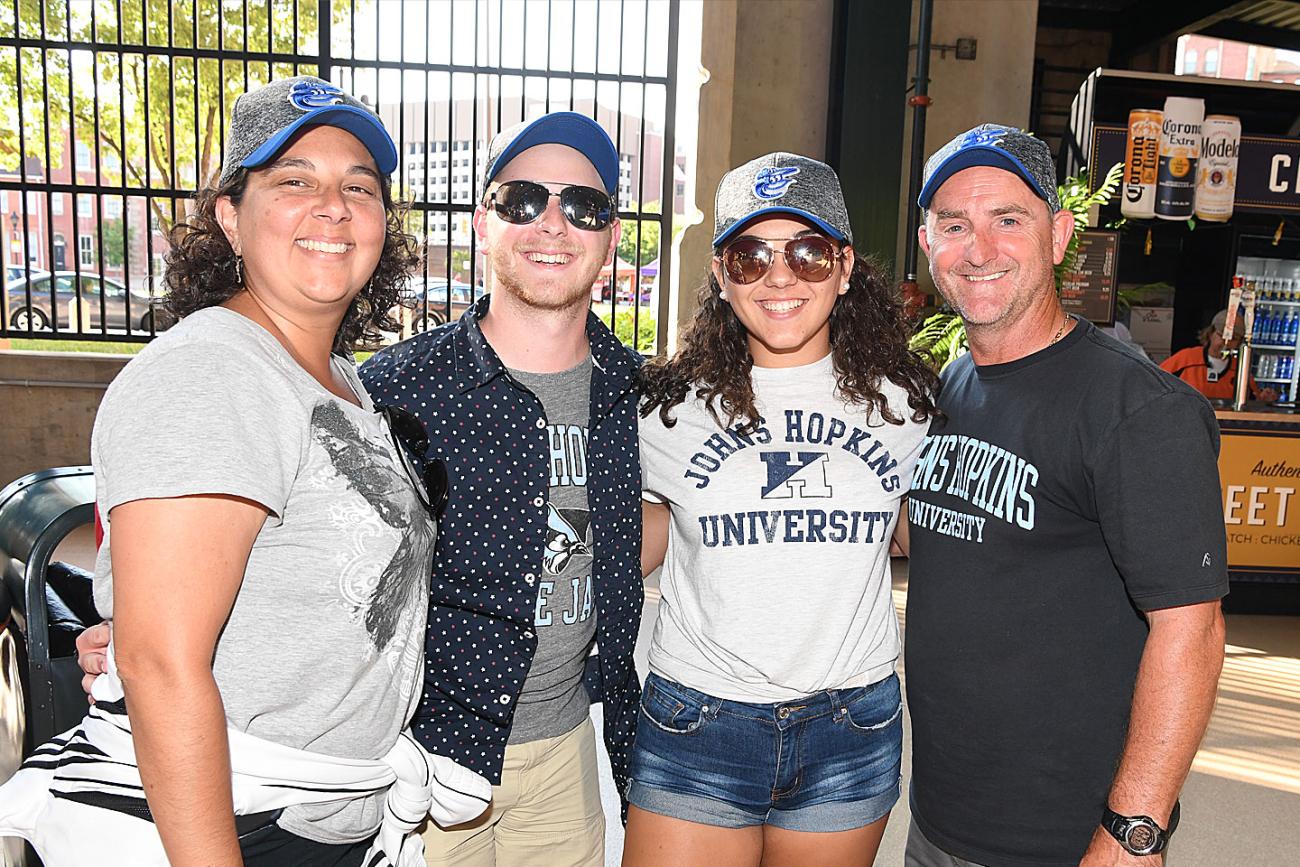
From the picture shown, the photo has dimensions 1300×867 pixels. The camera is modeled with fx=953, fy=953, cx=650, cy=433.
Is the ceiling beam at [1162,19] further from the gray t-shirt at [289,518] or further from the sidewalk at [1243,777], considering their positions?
the gray t-shirt at [289,518]

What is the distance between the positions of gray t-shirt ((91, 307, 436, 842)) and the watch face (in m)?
1.15

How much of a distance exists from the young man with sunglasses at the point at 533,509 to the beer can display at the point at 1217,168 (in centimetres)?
760

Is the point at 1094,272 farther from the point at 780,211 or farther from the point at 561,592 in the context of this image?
the point at 561,592

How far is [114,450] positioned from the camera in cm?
112

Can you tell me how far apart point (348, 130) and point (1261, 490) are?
244 inches

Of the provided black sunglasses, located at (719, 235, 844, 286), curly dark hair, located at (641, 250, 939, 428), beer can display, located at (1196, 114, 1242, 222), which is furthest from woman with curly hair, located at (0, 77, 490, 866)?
beer can display, located at (1196, 114, 1242, 222)

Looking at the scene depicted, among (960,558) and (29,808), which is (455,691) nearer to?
(29,808)

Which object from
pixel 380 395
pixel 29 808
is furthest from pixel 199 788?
pixel 380 395

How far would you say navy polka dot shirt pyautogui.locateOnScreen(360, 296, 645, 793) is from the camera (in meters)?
1.83

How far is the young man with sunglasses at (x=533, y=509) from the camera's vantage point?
1.85 meters

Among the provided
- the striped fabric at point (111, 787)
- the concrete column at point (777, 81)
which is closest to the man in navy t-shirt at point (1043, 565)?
the striped fabric at point (111, 787)

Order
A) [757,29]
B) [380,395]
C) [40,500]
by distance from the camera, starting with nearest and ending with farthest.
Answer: [380,395], [40,500], [757,29]

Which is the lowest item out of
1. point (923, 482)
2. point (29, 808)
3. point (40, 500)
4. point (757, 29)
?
point (29, 808)

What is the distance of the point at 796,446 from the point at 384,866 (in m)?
1.06
